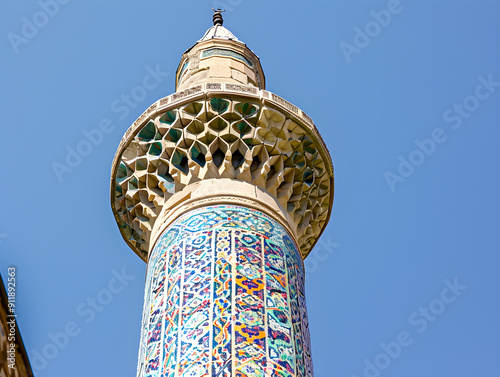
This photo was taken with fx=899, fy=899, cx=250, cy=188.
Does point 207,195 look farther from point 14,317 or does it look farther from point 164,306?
point 14,317

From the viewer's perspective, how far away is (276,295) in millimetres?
5664

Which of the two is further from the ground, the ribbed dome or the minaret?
the ribbed dome

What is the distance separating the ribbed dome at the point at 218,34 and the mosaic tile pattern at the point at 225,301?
8.26 feet

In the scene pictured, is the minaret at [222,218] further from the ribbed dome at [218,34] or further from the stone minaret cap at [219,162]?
the ribbed dome at [218,34]

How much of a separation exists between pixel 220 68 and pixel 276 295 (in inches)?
108

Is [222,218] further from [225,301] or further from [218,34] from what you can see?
[218,34]

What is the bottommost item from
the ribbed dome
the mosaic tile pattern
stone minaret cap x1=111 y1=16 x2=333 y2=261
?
the mosaic tile pattern

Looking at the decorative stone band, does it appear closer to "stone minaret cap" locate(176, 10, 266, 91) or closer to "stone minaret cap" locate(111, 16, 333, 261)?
"stone minaret cap" locate(111, 16, 333, 261)

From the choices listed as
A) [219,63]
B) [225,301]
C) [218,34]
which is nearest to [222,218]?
[225,301]

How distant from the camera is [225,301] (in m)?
5.46

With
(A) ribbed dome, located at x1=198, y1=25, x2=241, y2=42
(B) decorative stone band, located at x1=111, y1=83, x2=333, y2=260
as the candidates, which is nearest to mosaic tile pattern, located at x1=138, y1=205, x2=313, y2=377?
(B) decorative stone band, located at x1=111, y1=83, x2=333, y2=260

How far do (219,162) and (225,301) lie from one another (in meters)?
1.44

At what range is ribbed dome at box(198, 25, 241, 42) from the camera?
8234mm

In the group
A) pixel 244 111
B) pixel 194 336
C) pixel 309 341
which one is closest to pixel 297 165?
pixel 244 111
